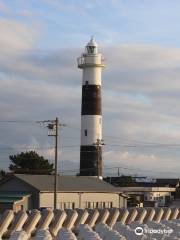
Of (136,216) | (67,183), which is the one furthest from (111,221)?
(67,183)

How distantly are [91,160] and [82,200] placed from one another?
32.9ft

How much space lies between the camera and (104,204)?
55.3 meters

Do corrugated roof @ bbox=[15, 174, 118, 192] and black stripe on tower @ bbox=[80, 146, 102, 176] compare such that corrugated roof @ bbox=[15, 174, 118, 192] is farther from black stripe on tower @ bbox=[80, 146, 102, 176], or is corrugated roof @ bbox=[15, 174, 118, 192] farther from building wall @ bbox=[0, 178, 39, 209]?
black stripe on tower @ bbox=[80, 146, 102, 176]

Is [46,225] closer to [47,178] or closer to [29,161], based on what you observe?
[47,178]

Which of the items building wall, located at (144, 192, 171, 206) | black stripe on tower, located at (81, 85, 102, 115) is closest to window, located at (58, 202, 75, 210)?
black stripe on tower, located at (81, 85, 102, 115)

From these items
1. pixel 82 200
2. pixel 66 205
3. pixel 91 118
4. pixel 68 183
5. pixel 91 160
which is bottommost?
pixel 66 205

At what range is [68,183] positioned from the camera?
179ft

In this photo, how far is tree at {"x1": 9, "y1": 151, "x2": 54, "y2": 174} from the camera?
79700 mm

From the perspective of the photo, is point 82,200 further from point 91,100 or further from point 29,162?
point 29,162

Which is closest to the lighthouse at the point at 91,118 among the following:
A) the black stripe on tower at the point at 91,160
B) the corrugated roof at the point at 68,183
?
the black stripe on tower at the point at 91,160

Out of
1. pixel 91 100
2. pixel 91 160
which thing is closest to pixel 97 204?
pixel 91 160

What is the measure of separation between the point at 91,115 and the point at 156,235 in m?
49.5

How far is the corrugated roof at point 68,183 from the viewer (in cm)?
5109

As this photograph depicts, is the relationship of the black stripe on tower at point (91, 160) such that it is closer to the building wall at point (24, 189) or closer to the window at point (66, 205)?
the window at point (66, 205)
